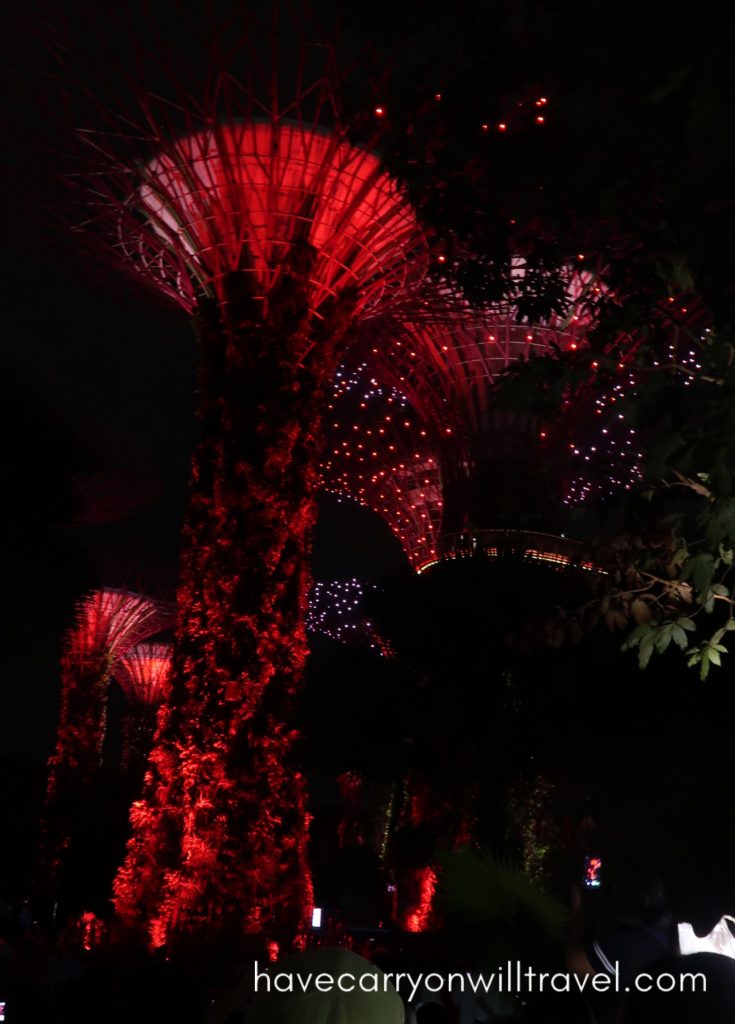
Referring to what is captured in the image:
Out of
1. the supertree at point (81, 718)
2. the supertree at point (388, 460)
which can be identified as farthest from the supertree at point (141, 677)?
the supertree at point (388, 460)

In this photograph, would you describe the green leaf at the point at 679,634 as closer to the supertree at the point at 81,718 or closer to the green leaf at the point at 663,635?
the green leaf at the point at 663,635

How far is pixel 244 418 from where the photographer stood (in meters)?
11.9

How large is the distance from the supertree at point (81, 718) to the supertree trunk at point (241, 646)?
1798 centimetres

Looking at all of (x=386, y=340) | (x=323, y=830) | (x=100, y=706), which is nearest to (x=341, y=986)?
(x=386, y=340)

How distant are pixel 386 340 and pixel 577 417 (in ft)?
14.1

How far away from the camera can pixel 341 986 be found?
96.3 inches

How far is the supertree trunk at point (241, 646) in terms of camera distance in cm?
1068

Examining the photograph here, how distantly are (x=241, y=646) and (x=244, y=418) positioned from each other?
7.64 ft

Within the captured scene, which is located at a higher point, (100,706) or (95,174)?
(95,174)

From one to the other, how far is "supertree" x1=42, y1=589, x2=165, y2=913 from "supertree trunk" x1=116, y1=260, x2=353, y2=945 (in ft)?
59.0

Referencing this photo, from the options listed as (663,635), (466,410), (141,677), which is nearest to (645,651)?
(663,635)

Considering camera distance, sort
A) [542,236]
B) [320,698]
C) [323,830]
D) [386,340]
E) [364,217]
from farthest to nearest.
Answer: [323,830], [386,340], [320,698], [364,217], [542,236]

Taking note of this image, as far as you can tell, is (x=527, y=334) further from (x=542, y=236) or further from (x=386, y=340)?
(x=542, y=236)

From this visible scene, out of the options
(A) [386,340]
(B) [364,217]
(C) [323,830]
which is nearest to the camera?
(B) [364,217]
